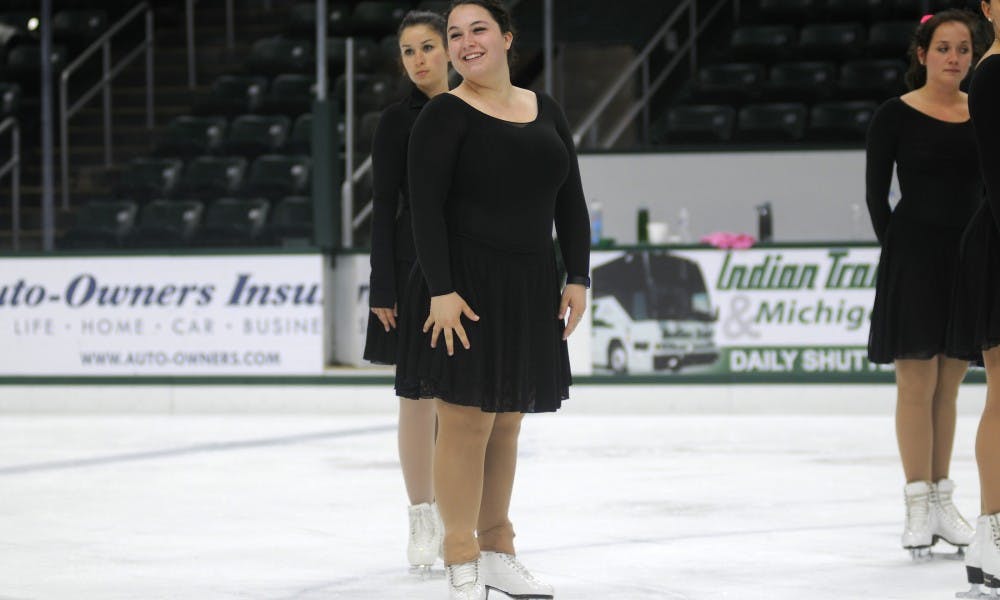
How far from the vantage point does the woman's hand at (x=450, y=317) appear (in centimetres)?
336

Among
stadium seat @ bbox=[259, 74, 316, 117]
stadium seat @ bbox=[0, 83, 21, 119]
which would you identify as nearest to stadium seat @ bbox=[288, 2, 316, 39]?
stadium seat @ bbox=[259, 74, 316, 117]

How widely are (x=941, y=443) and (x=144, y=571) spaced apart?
213cm

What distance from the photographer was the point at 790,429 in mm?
8312

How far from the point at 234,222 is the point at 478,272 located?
28.8 feet

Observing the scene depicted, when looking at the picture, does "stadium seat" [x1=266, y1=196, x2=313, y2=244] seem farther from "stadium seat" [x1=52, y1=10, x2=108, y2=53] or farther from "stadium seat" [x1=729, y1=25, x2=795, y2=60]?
"stadium seat" [x1=52, y1=10, x2=108, y2=53]

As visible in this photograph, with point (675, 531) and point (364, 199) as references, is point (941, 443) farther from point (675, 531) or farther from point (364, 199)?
point (364, 199)

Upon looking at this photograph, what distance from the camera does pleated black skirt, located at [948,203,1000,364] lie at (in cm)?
347

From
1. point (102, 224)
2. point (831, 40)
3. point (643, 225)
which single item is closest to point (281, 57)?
point (102, 224)

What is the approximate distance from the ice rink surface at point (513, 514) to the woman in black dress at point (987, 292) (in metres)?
0.24

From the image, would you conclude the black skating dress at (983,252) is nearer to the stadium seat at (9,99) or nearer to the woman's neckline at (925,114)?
the woman's neckline at (925,114)

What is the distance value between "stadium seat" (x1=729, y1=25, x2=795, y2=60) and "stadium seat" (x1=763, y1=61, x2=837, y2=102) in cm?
57

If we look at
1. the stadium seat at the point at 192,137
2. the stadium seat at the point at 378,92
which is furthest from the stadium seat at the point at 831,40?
the stadium seat at the point at 192,137

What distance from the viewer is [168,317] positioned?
32.3ft

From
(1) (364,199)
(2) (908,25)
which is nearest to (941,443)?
(1) (364,199)
